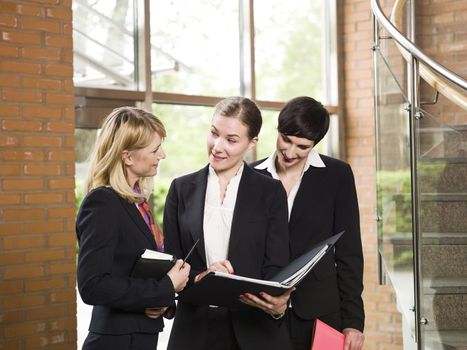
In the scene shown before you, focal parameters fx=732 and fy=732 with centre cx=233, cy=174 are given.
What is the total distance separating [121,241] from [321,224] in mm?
766

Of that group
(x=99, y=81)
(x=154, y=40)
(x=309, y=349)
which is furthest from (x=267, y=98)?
(x=309, y=349)

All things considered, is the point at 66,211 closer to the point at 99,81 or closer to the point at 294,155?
the point at 99,81

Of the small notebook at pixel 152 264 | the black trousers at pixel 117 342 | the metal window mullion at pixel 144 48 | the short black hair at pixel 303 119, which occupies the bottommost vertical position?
the black trousers at pixel 117 342

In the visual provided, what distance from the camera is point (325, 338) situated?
2.33 m

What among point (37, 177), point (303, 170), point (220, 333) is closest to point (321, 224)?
point (303, 170)

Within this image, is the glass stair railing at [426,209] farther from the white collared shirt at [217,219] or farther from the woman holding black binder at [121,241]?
the woman holding black binder at [121,241]

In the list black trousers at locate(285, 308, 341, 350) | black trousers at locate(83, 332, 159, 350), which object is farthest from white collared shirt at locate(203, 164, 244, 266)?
black trousers at locate(285, 308, 341, 350)

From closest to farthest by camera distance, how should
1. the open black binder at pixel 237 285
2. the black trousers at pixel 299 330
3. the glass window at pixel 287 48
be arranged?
the open black binder at pixel 237 285 → the black trousers at pixel 299 330 → the glass window at pixel 287 48

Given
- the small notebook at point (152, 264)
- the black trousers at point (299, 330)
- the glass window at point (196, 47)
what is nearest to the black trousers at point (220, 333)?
the small notebook at point (152, 264)

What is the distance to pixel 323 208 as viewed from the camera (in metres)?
2.54

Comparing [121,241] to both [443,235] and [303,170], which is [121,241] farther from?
[443,235]

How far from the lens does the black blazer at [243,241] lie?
2150mm

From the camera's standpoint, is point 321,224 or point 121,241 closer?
point 121,241

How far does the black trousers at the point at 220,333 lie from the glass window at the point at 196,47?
3.11m
